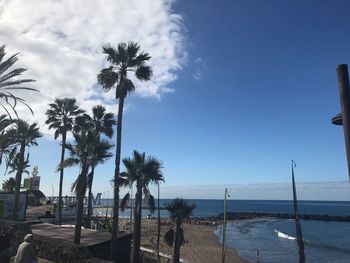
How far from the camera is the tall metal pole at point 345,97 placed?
6258mm

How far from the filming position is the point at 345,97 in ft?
20.8

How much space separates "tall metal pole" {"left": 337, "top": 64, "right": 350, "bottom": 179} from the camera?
246 inches

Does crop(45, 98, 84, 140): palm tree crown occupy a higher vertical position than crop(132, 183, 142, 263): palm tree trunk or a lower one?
higher

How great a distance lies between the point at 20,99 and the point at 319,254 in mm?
51718

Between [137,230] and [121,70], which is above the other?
[121,70]

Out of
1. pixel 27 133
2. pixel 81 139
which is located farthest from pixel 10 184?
pixel 81 139

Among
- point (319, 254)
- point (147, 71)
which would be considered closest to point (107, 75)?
point (147, 71)

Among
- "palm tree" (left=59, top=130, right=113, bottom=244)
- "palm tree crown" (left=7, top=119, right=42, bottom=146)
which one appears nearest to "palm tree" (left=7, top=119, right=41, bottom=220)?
"palm tree crown" (left=7, top=119, right=42, bottom=146)

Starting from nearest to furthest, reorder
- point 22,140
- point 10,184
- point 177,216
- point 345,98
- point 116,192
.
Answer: point 345,98, point 116,192, point 177,216, point 22,140, point 10,184

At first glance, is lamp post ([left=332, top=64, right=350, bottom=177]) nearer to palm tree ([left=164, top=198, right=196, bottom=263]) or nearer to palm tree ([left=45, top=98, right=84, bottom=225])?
palm tree ([left=164, top=198, right=196, bottom=263])

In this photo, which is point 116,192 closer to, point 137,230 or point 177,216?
point 137,230

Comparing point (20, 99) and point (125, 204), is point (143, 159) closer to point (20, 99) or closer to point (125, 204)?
point (125, 204)

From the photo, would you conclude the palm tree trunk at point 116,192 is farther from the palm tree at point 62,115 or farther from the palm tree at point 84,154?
the palm tree at point 62,115

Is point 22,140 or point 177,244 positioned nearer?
point 177,244
